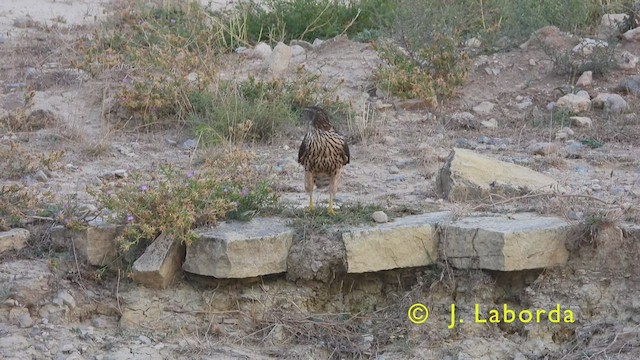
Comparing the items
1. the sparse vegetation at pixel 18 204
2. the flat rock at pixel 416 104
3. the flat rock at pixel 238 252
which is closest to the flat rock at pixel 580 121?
the flat rock at pixel 416 104

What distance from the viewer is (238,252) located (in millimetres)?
6488

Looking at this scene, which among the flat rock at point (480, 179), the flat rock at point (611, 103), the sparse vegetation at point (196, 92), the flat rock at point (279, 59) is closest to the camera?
the flat rock at point (480, 179)

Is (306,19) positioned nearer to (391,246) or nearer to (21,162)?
(21,162)

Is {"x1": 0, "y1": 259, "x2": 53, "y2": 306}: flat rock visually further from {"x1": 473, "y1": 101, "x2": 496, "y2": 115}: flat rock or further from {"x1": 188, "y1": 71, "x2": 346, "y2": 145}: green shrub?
{"x1": 473, "y1": 101, "x2": 496, "y2": 115}: flat rock

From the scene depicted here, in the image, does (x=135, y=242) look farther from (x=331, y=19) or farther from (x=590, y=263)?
(x=331, y=19)

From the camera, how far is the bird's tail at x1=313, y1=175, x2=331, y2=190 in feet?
23.0

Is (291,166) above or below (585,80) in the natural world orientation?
below

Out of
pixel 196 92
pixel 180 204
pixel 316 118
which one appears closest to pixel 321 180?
pixel 316 118

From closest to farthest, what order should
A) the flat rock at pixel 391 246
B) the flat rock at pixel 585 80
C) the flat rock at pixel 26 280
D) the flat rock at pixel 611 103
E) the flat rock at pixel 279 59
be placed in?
the flat rock at pixel 26 280
the flat rock at pixel 391 246
the flat rock at pixel 611 103
the flat rock at pixel 585 80
the flat rock at pixel 279 59

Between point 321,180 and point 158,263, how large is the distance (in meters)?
1.23

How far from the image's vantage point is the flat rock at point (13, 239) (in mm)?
6637

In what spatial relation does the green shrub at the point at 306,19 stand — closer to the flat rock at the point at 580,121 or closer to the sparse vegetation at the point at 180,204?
the flat rock at the point at 580,121

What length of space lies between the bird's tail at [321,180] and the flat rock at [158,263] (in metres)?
1.00

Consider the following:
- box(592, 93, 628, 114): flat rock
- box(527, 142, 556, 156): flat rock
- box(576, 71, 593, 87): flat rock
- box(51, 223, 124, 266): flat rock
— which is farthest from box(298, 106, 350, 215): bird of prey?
box(576, 71, 593, 87): flat rock
